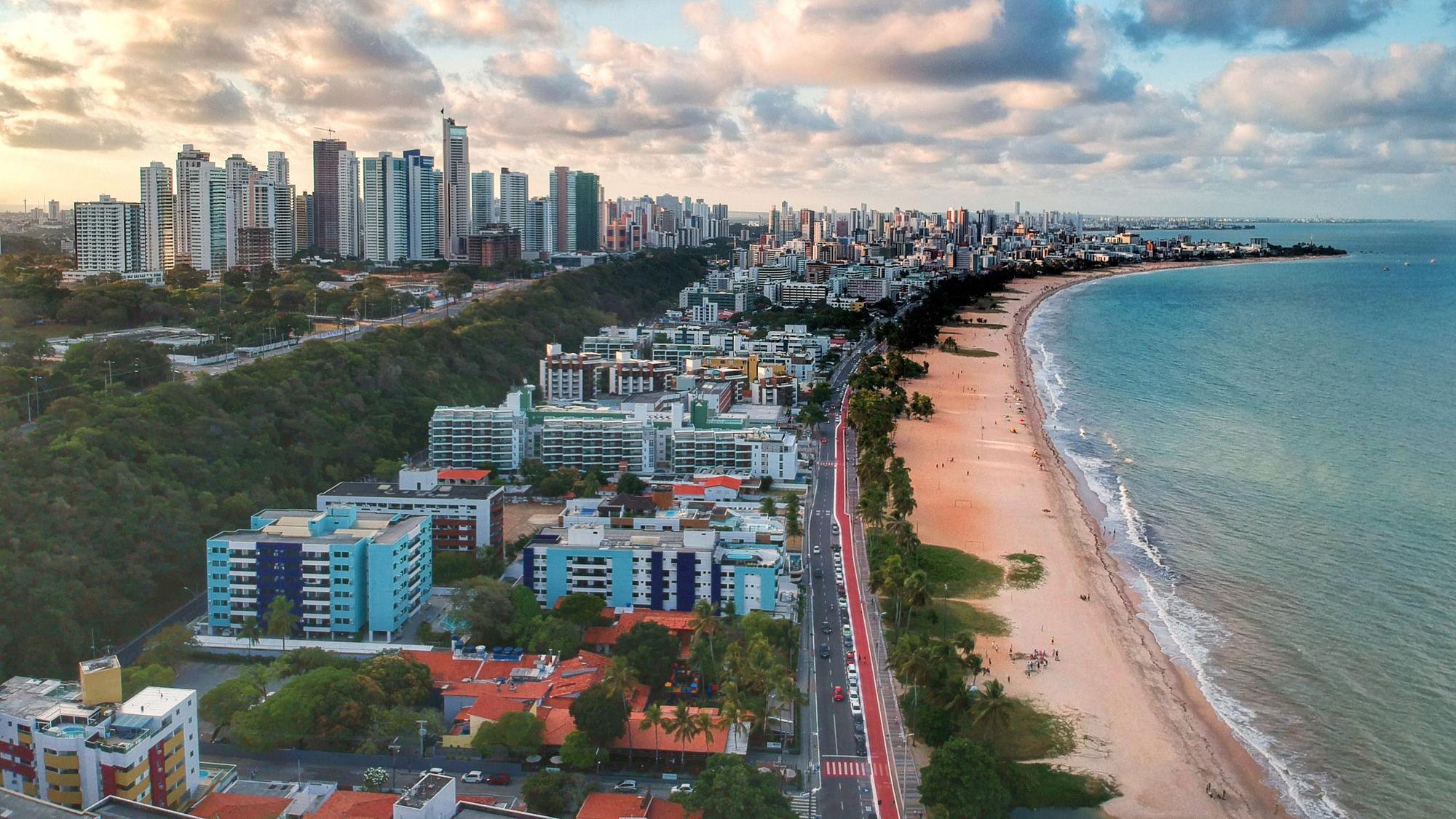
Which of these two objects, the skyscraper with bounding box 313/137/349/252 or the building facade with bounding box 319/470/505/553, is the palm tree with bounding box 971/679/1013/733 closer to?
the building facade with bounding box 319/470/505/553

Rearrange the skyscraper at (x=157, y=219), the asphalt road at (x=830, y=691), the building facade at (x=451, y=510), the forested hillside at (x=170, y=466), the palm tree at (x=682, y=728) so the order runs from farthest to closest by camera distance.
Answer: the skyscraper at (x=157, y=219) < the building facade at (x=451, y=510) < the forested hillside at (x=170, y=466) < the palm tree at (x=682, y=728) < the asphalt road at (x=830, y=691)

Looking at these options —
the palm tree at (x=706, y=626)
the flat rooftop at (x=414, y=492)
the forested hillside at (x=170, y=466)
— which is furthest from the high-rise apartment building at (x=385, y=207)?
the palm tree at (x=706, y=626)

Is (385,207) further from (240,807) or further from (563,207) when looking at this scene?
(240,807)

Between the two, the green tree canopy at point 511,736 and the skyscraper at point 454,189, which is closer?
the green tree canopy at point 511,736

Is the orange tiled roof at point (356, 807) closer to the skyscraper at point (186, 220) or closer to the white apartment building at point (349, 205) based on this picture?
the skyscraper at point (186, 220)

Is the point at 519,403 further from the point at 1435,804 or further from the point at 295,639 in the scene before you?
the point at 1435,804

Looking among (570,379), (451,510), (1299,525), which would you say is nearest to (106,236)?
(570,379)
